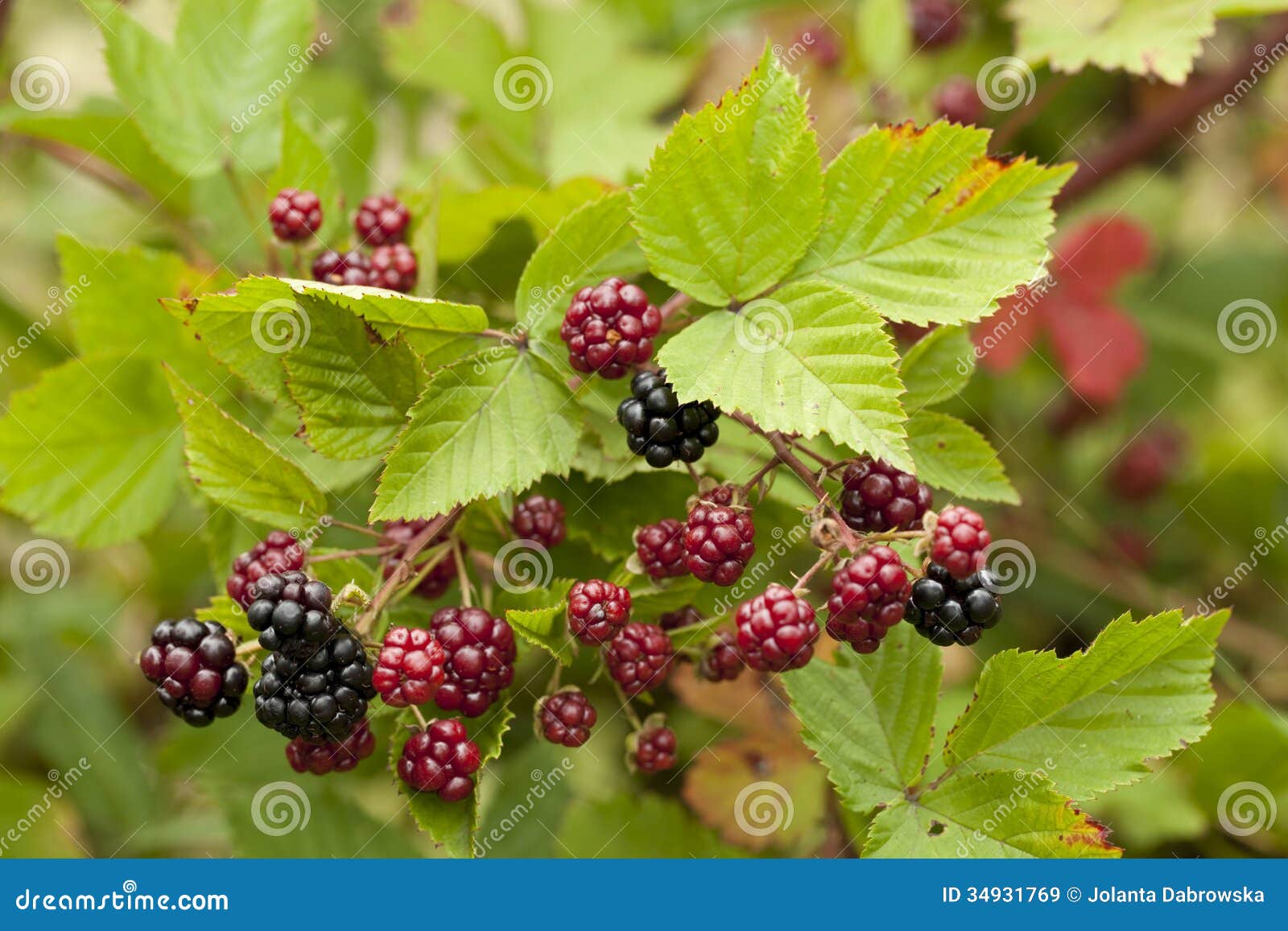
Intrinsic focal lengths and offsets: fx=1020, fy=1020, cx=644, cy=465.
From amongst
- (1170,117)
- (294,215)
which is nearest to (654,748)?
(294,215)

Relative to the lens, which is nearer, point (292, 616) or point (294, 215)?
point (292, 616)

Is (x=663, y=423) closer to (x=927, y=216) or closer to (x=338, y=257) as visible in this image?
(x=927, y=216)

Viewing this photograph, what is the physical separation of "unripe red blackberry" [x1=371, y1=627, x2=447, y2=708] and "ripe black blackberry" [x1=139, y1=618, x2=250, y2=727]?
0.21 metres

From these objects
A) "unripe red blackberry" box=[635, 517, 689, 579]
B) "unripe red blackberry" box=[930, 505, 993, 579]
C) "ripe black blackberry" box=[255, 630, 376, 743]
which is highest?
"unripe red blackberry" box=[930, 505, 993, 579]

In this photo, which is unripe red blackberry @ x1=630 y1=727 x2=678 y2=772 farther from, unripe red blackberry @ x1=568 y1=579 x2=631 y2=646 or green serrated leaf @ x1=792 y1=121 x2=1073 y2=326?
green serrated leaf @ x1=792 y1=121 x2=1073 y2=326

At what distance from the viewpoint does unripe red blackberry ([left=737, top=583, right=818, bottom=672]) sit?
3.72ft

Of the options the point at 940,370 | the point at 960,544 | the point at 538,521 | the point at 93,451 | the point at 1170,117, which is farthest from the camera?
the point at 1170,117

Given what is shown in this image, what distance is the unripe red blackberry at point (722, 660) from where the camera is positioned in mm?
1396

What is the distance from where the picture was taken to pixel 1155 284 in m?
2.90

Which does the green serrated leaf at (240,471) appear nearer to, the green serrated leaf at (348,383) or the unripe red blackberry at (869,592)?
the green serrated leaf at (348,383)

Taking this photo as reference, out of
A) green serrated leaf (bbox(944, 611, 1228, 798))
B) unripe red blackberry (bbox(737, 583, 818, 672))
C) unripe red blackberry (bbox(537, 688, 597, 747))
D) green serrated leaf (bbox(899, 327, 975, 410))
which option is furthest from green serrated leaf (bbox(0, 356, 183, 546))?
green serrated leaf (bbox(944, 611, 1228, 798))

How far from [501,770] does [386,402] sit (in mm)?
1053

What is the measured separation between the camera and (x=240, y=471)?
4.43ft

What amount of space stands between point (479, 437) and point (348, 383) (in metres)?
0.19
